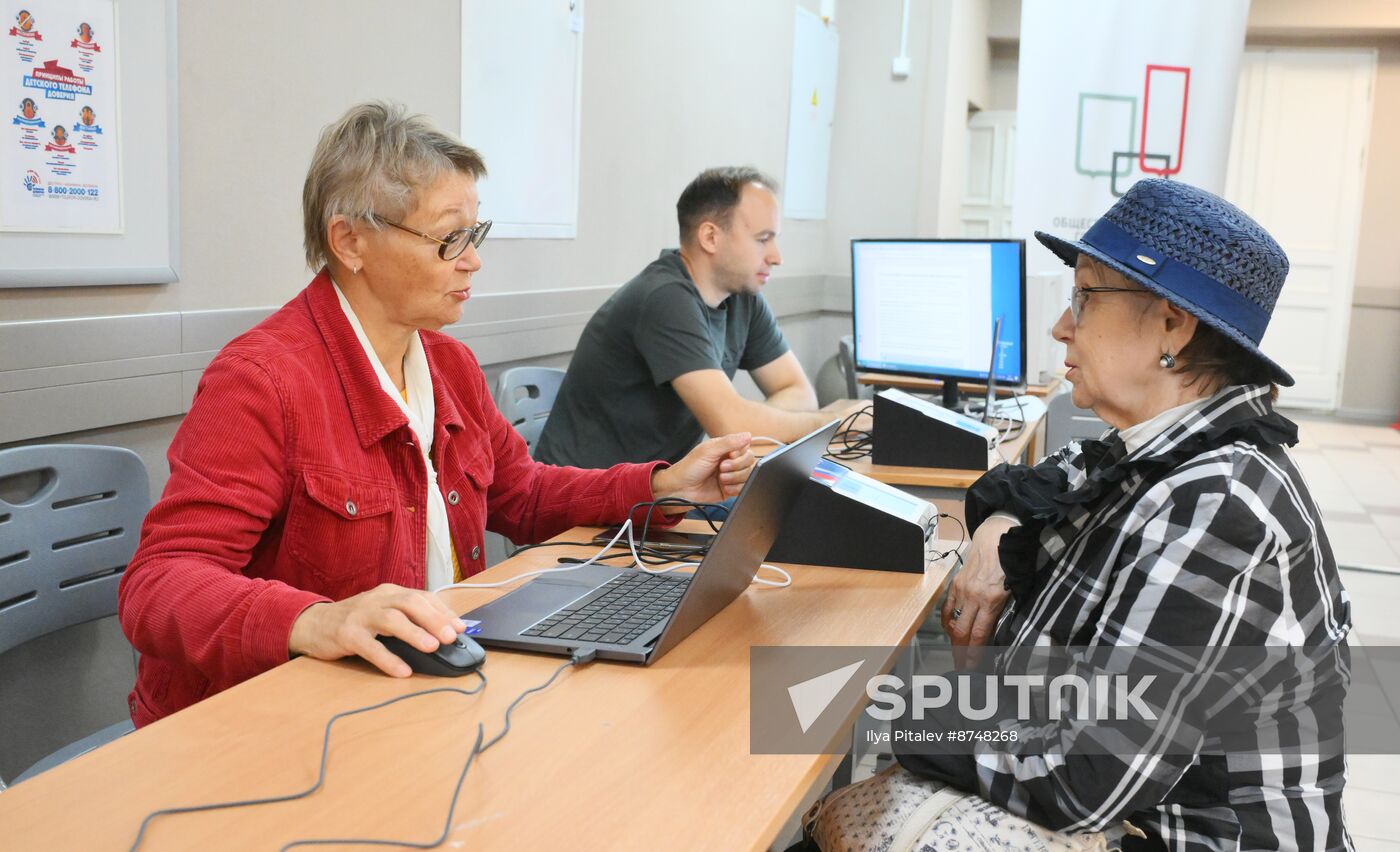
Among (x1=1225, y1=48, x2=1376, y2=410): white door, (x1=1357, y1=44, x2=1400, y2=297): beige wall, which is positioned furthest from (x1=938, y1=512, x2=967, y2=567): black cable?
(x1=1357, y1=44, x2=1400, y2=297): beige wall

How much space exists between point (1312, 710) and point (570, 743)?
0.79 metres

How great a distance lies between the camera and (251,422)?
1.43 metres

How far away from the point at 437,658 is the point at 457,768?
0.22 meters

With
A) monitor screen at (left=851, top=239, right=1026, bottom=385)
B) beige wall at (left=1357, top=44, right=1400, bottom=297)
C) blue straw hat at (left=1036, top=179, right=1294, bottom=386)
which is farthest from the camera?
beige wall at (left=1357, top=44, right=1400, bottom=297)

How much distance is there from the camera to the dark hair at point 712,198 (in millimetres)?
3008

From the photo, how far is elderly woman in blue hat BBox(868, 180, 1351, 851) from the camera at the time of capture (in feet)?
3.86

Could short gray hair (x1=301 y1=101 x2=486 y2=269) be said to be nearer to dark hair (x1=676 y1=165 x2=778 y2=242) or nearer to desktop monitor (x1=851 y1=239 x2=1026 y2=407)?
dark hair (x1=676 y1=165 x2=778 y2=242)

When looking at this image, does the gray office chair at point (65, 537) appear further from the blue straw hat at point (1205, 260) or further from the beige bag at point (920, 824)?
the blue straw hat at point (1205, 260)

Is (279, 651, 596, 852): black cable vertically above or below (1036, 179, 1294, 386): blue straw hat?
below

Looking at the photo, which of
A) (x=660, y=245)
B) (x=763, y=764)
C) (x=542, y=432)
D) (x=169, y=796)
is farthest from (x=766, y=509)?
(x=660, y=245)

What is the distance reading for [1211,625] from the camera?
45.7 inches

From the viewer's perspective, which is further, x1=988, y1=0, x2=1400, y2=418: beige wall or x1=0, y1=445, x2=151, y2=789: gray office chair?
x1=988, y1=0, x2=1400, y2=418: beige wall

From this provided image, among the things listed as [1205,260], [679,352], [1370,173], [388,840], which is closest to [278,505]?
[388,840]

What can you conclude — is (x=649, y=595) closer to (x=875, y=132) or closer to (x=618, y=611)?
(x=618, y=611)
